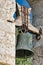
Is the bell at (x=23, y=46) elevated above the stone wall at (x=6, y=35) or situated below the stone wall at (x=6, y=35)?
below

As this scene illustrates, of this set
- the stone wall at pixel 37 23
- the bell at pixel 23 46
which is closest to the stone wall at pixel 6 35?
the bell at pixel 23 46

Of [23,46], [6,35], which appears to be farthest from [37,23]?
[6,35]

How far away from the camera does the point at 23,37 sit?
2100mm

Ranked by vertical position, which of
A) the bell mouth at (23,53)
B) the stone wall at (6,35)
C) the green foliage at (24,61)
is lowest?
the green foliage at (24,61)

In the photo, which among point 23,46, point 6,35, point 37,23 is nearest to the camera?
point 6,35

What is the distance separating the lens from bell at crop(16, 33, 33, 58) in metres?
2.07

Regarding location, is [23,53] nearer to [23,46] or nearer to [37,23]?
[23,46]

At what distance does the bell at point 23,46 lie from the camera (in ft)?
6.78

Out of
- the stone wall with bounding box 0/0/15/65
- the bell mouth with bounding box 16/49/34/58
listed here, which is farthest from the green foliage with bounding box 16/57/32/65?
the stone wall with bounding box 0/0/15/65

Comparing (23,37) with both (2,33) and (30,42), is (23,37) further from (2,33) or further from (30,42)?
(2,33)

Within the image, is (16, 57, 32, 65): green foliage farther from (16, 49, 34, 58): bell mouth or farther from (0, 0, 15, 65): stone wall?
(0, 0, 15, 65): stone wall

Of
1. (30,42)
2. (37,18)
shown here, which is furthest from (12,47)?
(37,18)

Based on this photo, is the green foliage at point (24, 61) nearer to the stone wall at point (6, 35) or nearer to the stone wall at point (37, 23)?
the stone wall at point (37, 23)

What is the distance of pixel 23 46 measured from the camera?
207cm
